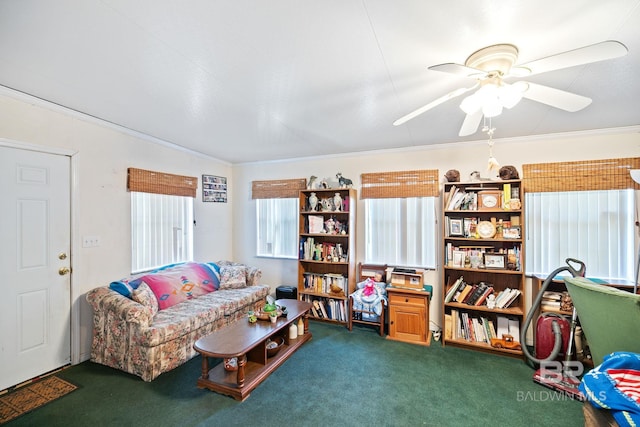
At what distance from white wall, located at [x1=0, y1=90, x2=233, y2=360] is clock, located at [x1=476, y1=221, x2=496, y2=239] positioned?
13.1 ft

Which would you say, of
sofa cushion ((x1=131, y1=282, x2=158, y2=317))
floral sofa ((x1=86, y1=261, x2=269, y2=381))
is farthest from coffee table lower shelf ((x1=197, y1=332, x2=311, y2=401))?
sofa cushion ((x1=131, y1=282, x2=158, y2=317))

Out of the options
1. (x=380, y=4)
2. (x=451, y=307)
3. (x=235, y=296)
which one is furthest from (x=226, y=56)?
(x=451, y=307)

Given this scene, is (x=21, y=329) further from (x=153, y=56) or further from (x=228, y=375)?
(x=153, y=56)

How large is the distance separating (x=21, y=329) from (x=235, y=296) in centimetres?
185

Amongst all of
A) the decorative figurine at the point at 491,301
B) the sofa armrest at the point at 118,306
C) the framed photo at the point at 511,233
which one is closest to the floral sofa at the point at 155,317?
the sofa armrest at the point at 118,306

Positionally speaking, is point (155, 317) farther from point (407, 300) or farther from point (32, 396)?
point (407, 300)

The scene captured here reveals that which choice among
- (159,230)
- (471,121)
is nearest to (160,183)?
(159,230)

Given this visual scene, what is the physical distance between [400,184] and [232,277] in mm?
2646

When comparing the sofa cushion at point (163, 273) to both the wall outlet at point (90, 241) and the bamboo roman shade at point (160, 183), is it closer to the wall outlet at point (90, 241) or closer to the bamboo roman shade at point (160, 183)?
the wall outlet at point (90, 241)

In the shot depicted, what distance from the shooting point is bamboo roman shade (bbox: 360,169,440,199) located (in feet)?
11.6

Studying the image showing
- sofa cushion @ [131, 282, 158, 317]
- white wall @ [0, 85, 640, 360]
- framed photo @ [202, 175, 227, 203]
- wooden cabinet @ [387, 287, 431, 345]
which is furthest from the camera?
framed photo @ [202, 175, 227, 203]

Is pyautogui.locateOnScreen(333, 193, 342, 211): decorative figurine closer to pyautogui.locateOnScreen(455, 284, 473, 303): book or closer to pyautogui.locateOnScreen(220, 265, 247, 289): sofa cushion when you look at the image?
pyautogui.locateOnScreen(220, 265, 247, 289): sofa cushion

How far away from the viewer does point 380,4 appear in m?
1.25

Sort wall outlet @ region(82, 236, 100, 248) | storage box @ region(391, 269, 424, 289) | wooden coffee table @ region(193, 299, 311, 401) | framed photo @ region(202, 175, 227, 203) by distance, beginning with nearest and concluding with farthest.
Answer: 1. wooden coffee table @ region(193, 299, 311, 401)
2. wall outlet @ region(82, 236, 100, 248)
3. storage box @ region(391, 269, 424, 289)
4. framed photo @ region(202, 175, 227, 203)
